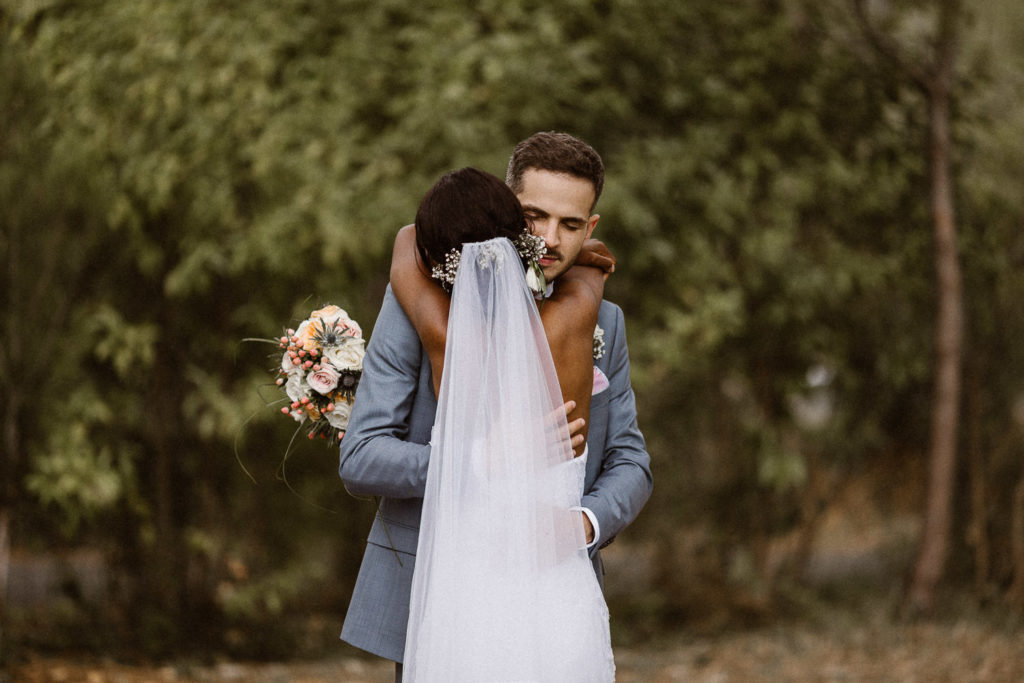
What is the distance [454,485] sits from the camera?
75.4 inches

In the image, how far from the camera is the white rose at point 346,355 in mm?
2379

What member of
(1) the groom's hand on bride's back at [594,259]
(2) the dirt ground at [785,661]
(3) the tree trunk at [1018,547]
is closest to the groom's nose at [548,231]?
(1) the groom's hand on bride's back at [594,259]

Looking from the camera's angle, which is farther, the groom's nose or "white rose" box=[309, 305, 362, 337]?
"white rose" box=[309, 305, 362, 337]

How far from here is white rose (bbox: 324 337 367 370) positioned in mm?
2379

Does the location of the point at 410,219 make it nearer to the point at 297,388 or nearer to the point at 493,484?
the point at 297,388

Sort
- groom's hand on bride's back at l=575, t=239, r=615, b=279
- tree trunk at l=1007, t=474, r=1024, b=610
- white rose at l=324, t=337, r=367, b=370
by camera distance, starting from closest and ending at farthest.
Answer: groom's hand on bride's back at l=575, t=239, r=615, b=279
white rose at l=324, t=337, r=367, b=370
tree trunk at l=1007, t=474, r=1024, b=610

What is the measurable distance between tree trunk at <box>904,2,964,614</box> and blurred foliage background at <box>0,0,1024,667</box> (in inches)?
10.1

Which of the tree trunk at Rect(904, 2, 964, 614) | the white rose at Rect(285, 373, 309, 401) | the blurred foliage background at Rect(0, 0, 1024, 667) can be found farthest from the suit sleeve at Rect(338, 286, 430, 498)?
the tree trunk at Rect(904, 2, 964, 614)

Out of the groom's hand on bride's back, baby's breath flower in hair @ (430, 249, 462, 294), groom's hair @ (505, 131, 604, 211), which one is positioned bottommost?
baby's breath flower in hair @ (430, 249, 462, 294)

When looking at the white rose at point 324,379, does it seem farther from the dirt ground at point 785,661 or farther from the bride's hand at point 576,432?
the dirt ground at point 785,661

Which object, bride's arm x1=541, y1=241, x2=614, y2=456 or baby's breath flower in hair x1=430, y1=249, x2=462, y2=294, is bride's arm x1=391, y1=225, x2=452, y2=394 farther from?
bride's arm x1=541, y1=241, x2=614, y2=456

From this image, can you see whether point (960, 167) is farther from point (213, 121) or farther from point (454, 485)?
point (454, 485)

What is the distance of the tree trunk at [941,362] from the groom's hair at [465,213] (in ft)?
14.3

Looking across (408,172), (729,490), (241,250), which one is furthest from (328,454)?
(729,490)
